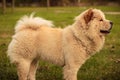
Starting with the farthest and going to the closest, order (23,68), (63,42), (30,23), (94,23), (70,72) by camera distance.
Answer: (30,23) < (23,68) < (63,42) < (70,72) < (94,23)

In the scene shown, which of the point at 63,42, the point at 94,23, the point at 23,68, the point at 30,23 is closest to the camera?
the point at 94,23

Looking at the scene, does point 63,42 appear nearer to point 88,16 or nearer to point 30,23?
point 88,16

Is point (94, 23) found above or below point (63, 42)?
above

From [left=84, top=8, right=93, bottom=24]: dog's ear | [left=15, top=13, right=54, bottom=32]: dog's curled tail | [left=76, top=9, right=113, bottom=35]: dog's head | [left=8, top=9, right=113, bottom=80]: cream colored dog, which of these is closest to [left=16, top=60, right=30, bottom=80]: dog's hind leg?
[left=8, top=9, right=113, bottom=80]: cream colored dog

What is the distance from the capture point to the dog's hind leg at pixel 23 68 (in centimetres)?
703

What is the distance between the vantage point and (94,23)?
21.8ft

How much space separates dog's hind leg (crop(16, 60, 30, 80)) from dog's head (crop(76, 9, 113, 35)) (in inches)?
53.6

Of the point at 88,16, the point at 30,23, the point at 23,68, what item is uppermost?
the point at 88,16

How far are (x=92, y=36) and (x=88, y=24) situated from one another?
0.24 metres

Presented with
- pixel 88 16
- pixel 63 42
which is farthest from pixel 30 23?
pixel 88 16

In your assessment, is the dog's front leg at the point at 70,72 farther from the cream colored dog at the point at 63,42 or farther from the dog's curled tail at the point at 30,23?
the dog's curled tail at the point at 30,23

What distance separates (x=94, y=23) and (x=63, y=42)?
2.40 ft

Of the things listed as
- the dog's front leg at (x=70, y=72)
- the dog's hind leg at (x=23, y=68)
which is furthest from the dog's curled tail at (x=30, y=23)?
the dog's front leg at (x=70, y=72)

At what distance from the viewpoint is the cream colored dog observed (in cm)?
669
